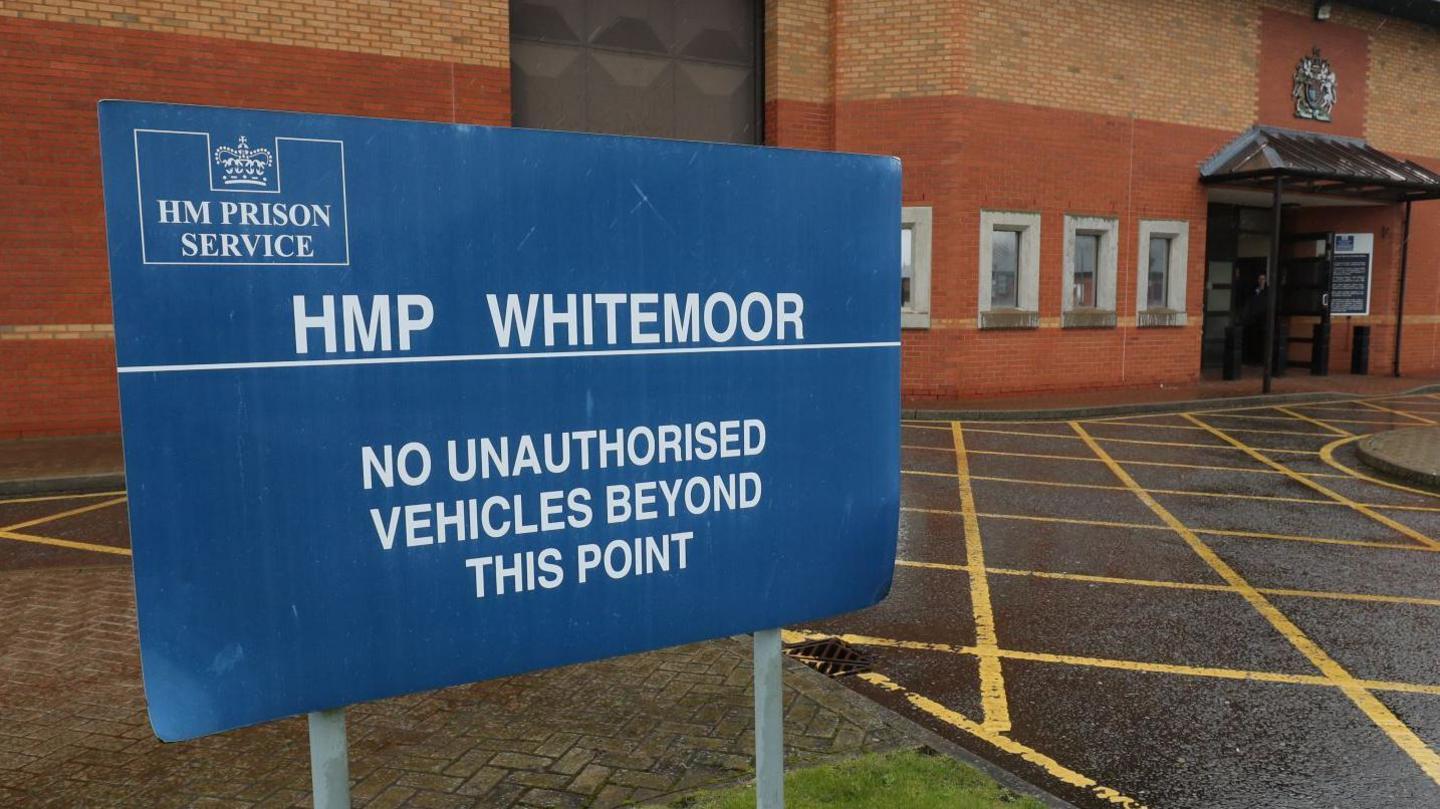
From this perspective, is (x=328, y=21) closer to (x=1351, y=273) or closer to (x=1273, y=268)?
(x=1273, y=268)

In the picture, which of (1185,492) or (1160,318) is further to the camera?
(1160,318)

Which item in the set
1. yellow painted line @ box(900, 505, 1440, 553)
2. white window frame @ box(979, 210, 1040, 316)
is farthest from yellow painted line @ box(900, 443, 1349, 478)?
white window frame @ box(979, 210, 1040, 316)

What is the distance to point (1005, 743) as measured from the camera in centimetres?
433

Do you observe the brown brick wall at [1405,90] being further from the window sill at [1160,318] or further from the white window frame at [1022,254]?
the white window frame at [1022,254]

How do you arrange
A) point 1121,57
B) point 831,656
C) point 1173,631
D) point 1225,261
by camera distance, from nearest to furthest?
1. point 831,656
2. point 1173,631
3. point 1121,57
4. point 1225,261

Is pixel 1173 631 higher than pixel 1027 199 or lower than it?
lower

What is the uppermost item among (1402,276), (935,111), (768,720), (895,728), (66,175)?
(935,111)

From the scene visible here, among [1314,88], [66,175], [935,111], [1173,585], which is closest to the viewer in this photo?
[1173,585]

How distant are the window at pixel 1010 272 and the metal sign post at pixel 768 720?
14581 millimetres

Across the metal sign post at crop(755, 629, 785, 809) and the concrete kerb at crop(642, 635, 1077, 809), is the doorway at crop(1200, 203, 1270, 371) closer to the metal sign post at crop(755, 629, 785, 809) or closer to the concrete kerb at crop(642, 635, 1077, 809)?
the concrete kerb at crop(642, 635, 1077, 809)

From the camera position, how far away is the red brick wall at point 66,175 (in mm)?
11938

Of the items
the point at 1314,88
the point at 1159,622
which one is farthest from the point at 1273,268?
the point at 1159,622

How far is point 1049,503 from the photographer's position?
9.27m

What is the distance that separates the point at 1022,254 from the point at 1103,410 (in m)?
3.13
